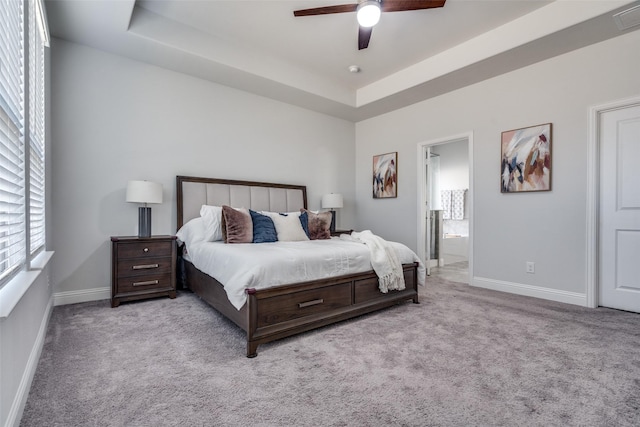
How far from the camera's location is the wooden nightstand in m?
3.07

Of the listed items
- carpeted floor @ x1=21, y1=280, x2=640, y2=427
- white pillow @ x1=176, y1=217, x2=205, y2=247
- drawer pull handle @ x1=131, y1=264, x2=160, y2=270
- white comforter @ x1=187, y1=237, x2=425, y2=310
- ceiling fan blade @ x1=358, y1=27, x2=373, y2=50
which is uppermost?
ceiling fan blade @ x1=358, y1=27, x2=373, y2=50

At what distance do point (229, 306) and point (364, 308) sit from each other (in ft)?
3.87

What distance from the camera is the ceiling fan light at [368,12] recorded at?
2354 mm

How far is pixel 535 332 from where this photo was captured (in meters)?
2.48

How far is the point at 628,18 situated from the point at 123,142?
5.09 meters

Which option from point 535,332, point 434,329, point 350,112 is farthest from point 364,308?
point 350,112

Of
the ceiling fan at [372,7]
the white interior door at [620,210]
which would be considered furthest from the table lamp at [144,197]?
the white interior door at [620,210]

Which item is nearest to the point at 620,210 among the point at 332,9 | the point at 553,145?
the point at 553,145

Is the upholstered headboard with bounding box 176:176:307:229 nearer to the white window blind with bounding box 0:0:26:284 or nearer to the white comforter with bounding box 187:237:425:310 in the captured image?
the white comforter with bounding box 187:237:425:310

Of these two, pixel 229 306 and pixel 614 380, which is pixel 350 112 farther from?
pixel 614 380

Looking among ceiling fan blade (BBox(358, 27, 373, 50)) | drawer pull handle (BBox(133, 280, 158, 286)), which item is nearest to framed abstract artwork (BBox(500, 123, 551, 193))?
ceiling fan blade (BBox(358, 27, 373, 50))

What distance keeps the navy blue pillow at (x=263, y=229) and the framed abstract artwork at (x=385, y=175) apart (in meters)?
2.41

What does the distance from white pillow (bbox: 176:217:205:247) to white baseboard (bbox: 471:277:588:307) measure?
349 cm

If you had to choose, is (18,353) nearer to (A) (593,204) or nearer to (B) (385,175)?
(A) (593,204)
